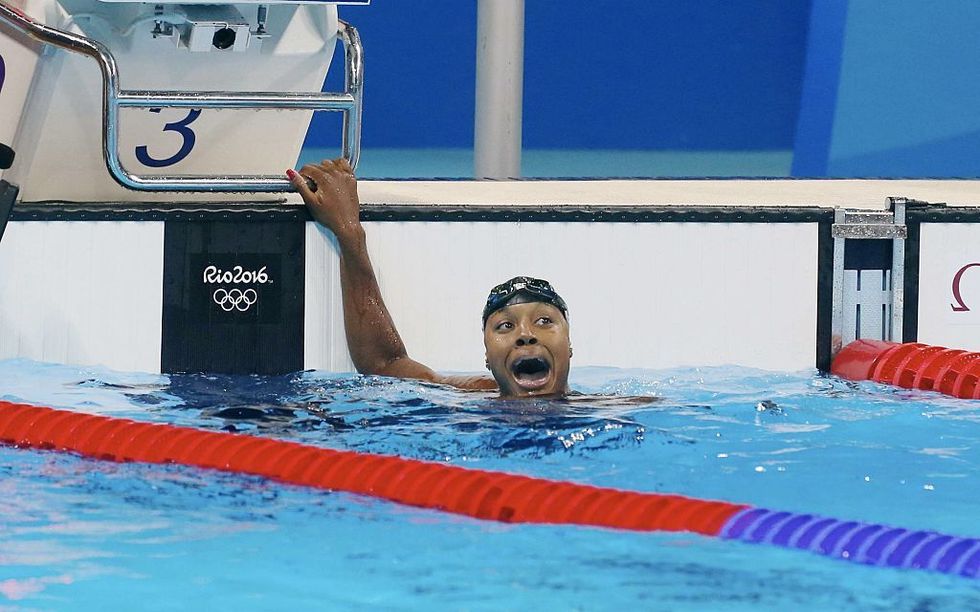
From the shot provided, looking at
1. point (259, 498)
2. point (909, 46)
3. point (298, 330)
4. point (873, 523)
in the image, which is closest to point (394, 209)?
point (298, 330)

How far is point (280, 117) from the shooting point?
4859mm

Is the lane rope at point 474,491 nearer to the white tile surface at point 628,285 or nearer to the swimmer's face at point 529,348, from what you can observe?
the swimmer's face at point 529,348

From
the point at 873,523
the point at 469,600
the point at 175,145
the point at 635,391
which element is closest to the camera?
the point at 469,600

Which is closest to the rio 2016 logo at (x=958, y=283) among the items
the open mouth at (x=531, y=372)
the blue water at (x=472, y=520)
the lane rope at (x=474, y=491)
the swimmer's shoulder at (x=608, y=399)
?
the blue water at (x=472, y=520)

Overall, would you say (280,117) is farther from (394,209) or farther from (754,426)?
(754,426)

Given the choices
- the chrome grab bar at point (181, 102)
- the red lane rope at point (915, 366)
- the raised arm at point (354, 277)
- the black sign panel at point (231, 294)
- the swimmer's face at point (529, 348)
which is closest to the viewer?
the swimmer's face at point (529, 348)

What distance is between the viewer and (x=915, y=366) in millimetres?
4430

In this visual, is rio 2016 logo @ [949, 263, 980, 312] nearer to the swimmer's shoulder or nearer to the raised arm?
the swimmer's shoulder

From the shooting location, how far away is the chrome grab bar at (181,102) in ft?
13.7

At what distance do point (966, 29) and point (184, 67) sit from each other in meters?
7.28

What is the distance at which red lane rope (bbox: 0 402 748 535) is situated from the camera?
300cm

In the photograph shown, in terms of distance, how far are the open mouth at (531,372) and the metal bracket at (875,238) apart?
1217mm

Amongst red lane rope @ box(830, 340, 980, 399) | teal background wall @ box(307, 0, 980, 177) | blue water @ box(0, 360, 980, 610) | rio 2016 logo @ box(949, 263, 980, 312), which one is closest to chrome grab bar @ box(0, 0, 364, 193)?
blue water @ box(0, 360, 980, 610)

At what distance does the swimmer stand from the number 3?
46cm
